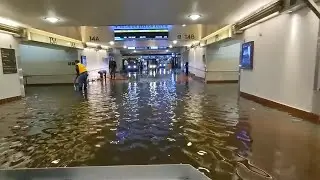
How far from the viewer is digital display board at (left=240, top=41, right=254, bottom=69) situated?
29.8 feet

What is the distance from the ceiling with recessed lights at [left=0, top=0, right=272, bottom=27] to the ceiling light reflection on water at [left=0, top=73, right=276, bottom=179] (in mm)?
2668

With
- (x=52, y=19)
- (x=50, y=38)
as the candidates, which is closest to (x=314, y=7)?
(x=52, y=19)

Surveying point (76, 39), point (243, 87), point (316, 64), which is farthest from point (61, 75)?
point (316, 64)

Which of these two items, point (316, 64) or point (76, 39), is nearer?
point (316, 64)

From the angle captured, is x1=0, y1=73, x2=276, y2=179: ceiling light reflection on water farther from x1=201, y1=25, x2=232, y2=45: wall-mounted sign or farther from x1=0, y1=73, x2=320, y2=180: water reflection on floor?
x1=201, y1=25, x2=232, y2=45: wall-mounted sign

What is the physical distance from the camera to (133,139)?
14.4 ft

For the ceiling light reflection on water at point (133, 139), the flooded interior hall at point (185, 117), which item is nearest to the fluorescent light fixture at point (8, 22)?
the flooded interior hall at point (185, 117)

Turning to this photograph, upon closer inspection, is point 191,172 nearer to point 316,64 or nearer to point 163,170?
point 163,170

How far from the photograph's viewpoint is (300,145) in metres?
3.97

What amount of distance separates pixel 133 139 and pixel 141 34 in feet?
45.8

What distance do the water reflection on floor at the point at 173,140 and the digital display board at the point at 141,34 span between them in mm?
11112

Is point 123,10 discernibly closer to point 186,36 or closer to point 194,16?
point 194,16

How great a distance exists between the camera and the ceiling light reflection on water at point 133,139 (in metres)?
3.44

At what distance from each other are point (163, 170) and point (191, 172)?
0.77 feet
